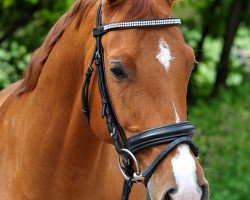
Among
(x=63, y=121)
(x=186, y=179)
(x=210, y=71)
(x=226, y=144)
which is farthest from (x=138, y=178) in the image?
(x=210, y=71)

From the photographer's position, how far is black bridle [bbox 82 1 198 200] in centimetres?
284

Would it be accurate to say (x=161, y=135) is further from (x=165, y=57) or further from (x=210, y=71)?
(x=210, y=71)

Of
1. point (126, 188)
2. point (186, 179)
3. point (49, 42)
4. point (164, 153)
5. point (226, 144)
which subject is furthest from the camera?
point (226, 144)

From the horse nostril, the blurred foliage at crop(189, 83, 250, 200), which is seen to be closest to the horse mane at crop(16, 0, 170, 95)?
the horse nostril

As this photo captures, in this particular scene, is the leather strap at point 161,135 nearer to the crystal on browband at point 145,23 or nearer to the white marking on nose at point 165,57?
the white marking on nose at point 165,57

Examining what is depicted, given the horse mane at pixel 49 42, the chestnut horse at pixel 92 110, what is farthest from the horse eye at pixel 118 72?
the horse mane at pixel 49 42

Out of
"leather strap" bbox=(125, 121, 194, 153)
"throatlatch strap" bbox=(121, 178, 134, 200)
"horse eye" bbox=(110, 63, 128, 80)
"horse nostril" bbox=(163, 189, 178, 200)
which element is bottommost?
"throatlatch strap" bbox=(121, 178, 134, 200)

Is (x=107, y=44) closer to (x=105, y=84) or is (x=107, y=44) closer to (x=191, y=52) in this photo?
(x=105, y=84)

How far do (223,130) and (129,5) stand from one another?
15.7ft

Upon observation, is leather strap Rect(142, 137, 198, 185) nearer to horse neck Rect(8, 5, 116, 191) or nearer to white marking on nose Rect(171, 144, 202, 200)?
white marking on nose Rect(171, 144, 202, 200)

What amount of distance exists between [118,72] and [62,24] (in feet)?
2.17

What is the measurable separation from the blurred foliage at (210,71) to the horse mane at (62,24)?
3114 mm

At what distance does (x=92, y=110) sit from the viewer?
3.24 metres

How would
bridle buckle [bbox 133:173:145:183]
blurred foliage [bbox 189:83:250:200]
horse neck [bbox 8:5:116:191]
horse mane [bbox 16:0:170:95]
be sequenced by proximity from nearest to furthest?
bridle buckle [bbox 133:173:145:183], horse mane [bbox 16:0:170:95], horse neck [bbox 8:5:116:191], blurred foliage [bbox 189:83:250:200]
